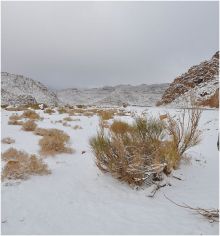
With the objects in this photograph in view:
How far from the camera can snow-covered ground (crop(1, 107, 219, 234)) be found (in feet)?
11.5

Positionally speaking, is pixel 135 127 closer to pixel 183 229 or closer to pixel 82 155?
pixel 82 155

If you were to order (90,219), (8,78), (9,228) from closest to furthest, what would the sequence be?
(9,228), (90,219), (8,78)

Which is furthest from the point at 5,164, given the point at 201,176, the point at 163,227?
the point at 201,176

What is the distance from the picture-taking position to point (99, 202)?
13.9 feet

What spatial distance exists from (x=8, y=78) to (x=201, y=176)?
3109 centimetres

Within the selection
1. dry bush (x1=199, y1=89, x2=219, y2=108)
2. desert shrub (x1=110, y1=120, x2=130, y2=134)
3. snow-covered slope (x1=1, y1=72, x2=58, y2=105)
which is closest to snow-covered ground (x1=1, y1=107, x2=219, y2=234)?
desert shrub (x1=110, y1=120, x2=130, y2=134)

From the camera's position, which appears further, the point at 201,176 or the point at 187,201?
the point at 201,176

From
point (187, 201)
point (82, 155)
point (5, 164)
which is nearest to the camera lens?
point (187, 201)

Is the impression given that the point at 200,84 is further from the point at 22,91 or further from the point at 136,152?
the point at 22,91

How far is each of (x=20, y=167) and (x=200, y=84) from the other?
14.1m

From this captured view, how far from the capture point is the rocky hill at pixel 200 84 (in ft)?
49.8

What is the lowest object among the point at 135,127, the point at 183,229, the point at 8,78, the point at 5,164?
the point at 183,229

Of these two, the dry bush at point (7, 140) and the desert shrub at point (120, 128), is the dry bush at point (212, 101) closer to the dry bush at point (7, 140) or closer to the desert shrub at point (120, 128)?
the desert shrub at point (120, 128)

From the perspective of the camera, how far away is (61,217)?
3.73 metres
